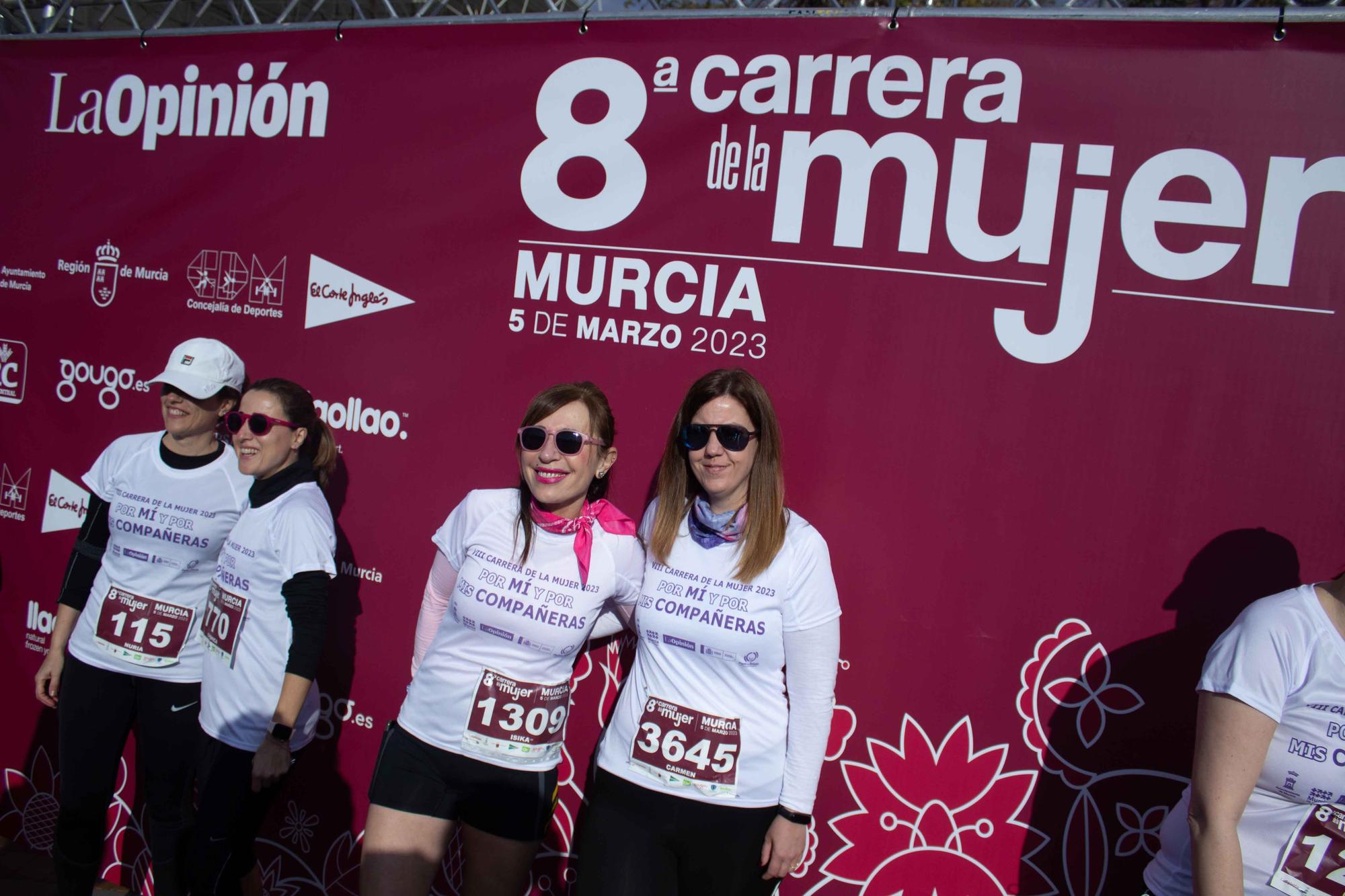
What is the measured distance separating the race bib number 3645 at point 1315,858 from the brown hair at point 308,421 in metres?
2.76

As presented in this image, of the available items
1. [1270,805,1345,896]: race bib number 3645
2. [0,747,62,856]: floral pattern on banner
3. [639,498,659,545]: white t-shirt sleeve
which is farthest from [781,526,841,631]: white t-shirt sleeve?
[0,747,62,856]: floral pattern on banner

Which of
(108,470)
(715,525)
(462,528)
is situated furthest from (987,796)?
(108,470)

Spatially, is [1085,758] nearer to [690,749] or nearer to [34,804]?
[690,749]

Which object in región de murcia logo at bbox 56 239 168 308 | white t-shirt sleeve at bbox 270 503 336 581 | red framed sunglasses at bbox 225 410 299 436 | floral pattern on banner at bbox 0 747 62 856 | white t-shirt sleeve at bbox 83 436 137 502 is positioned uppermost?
región de murcia logo at bbox 56 239 168 308

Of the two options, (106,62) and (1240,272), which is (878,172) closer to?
(1240,272)

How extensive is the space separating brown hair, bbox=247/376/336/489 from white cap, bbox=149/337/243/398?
17 centimetres

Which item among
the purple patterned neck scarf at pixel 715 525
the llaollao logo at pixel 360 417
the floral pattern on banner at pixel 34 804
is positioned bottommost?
the floral pattern on banner at pixel 34 804

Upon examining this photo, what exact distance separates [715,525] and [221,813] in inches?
66.7

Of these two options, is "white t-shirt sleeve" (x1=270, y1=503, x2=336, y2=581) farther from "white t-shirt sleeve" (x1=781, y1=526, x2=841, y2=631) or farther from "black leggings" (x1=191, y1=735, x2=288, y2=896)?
"white t-shirt sleeve" (x1=781, y1=526, x2=841, y2=631)

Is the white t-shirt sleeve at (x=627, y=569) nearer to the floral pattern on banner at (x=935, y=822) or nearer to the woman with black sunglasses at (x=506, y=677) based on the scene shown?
the woman with black sunglasses at (x=506, y=677)

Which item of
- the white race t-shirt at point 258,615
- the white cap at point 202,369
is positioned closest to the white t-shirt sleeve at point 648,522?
the white race t-shirt at point 258,615

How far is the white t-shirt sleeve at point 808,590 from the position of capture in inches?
87.2

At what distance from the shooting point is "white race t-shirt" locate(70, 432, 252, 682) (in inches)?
110

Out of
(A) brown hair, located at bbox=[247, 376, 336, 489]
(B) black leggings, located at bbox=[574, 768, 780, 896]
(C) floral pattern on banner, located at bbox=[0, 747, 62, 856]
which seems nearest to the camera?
(B) black leggings, located at bbox=[574, 768, 780, 896]
